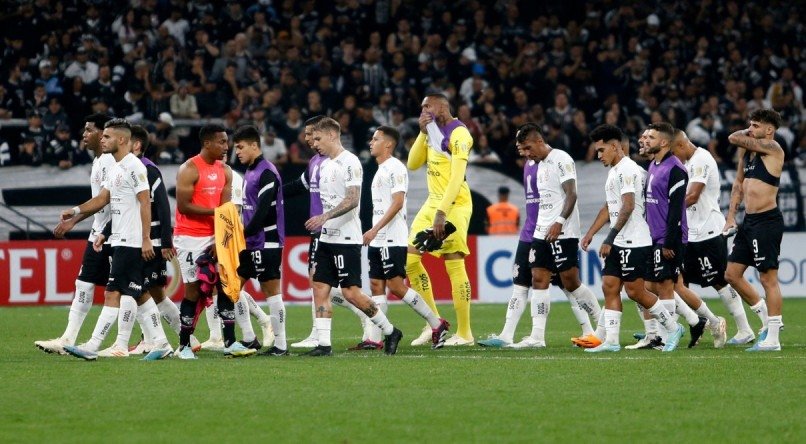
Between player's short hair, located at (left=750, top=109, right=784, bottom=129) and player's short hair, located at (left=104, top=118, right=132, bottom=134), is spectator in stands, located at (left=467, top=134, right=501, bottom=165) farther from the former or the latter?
player's short hair, located at (left=104, top=118, right=132, bottom=134)

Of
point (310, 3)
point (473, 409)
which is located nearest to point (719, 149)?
point (310, 3)

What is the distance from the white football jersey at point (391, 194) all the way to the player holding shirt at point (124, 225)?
2724 mm

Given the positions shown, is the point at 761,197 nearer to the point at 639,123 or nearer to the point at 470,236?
the point at 470,236

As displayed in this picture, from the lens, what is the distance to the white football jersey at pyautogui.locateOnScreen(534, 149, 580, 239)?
13.2 meters

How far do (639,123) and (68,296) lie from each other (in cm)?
1134

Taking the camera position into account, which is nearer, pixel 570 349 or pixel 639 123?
pixel 570 349

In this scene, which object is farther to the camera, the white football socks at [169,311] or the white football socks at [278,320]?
the white football socks at [169,311]

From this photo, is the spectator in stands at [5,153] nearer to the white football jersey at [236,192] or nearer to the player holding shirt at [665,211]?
the white football jersey at [236,192]

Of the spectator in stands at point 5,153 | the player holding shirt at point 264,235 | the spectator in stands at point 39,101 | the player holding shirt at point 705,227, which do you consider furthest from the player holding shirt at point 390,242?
the spectator in stands at point 39,101

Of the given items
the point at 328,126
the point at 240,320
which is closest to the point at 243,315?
the point at 240,320

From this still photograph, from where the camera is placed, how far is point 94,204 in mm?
11812

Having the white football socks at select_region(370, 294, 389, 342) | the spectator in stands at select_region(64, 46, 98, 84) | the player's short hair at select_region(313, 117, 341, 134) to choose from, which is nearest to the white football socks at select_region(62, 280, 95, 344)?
the player's short hair at select_region(313, 117, 341, 134)

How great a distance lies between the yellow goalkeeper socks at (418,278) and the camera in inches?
553

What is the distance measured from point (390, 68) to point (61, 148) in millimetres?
7116
